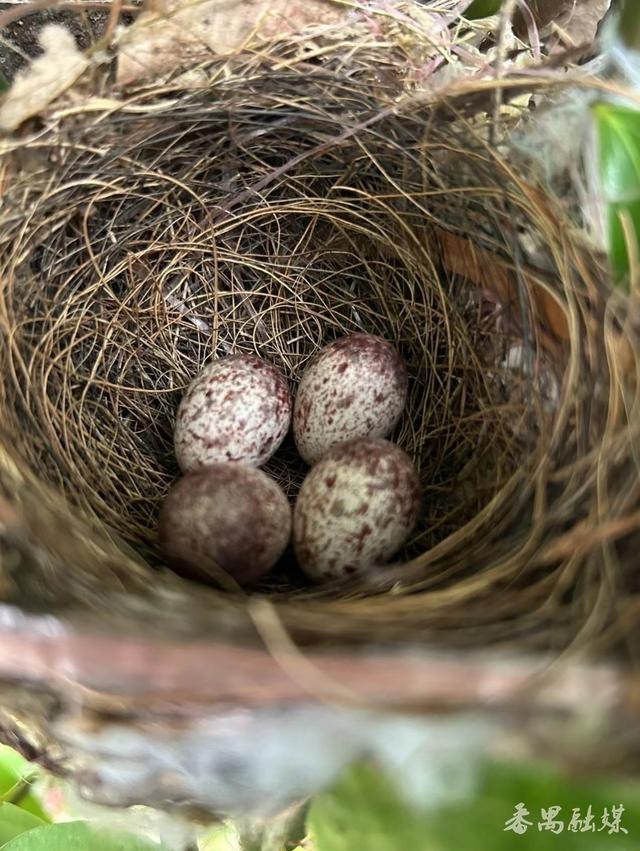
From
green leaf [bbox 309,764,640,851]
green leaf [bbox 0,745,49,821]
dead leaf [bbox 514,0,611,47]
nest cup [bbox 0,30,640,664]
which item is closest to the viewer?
green leaf [bbox 309,764,640,851]

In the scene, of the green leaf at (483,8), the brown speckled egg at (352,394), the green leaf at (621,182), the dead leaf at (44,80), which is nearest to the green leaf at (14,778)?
the brown speckled egg at (352,394)

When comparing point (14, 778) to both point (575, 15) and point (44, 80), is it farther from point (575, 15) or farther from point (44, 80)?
point (575, 15)

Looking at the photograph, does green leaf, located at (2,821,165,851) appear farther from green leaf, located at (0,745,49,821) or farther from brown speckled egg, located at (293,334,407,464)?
brown speckled egg, located at (293,334,407,464)

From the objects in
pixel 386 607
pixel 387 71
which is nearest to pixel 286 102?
pixel 387 71

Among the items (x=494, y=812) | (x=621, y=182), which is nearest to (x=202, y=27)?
(x=621, y=182)

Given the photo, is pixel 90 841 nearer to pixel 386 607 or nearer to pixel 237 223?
pixel 386 607

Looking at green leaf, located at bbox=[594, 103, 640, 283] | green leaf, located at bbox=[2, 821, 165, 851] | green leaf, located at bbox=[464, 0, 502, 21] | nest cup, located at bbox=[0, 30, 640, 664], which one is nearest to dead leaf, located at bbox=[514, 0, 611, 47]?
green leaf, located at bbox=[464, 0, 502, 21]
